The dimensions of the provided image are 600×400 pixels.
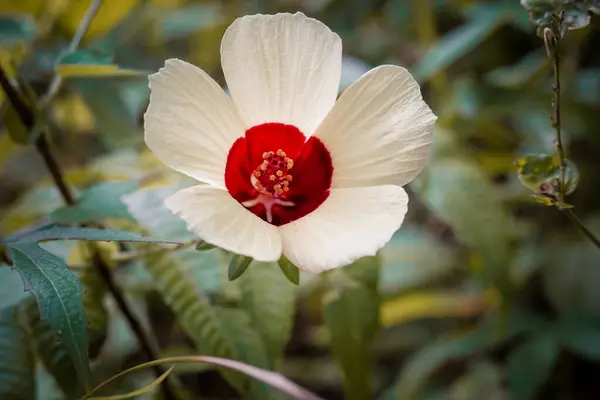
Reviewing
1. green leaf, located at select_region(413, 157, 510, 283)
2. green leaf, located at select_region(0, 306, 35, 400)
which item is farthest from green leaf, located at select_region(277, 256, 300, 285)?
green leaf, located at select_region(413, 157, 510, 283)

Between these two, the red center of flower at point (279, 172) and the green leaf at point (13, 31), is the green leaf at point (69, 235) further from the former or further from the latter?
the green leaf at point (13, 31)

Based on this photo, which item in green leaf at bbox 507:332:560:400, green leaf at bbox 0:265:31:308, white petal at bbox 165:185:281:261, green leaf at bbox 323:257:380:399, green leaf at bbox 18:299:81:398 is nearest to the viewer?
white petal at bbox 165:185:281:261

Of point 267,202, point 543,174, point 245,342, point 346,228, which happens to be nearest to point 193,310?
point 245,342

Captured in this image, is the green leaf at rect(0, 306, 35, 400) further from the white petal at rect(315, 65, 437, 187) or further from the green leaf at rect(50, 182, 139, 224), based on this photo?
the white petal at rect(315, 65, 437, 187)

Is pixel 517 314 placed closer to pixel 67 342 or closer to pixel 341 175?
pixel 341 175

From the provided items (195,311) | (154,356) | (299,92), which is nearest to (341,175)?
(299,92)

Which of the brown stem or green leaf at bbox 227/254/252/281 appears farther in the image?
the brown stem

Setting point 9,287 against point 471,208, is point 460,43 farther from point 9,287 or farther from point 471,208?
point 9,287

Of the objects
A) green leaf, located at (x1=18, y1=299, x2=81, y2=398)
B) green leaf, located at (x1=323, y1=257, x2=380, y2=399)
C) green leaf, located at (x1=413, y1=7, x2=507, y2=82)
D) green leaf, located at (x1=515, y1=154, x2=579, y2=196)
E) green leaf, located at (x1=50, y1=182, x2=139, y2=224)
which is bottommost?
green leaf, located at (x1=323, y1=257, x2=380, y2=399)
